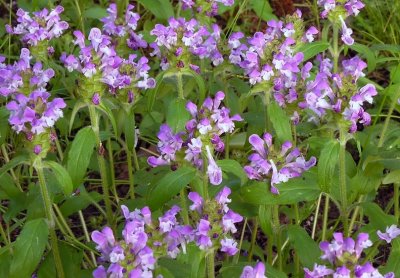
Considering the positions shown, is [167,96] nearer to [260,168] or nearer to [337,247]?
[260,168]

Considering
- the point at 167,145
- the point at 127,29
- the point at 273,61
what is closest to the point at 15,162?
the point at 167,145

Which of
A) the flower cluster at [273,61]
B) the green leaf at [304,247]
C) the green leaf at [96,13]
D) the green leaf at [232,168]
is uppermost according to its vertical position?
the flower cluster at [273,61]

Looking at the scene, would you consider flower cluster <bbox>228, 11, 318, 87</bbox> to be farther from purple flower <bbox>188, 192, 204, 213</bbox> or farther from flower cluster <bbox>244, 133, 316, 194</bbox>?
purple flower <bbox>188, 192, 204, 213</bbox>

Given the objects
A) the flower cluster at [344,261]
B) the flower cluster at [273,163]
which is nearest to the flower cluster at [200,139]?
the flower cluster at [273,163]

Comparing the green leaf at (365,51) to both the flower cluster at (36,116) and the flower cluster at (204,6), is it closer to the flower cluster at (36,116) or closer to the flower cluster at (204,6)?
the flower cluster at (204,6)

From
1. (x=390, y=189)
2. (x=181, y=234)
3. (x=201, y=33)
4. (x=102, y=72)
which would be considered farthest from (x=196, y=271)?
(x=390, y=189)

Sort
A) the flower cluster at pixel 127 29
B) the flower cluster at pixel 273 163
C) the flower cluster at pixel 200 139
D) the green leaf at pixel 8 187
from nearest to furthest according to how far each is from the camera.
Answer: the flower cluster at pixel 200 139
the flower cluster at pixel 273 163
the green leaf at pixel 8 187
the flower cluster at pixel 127 29
